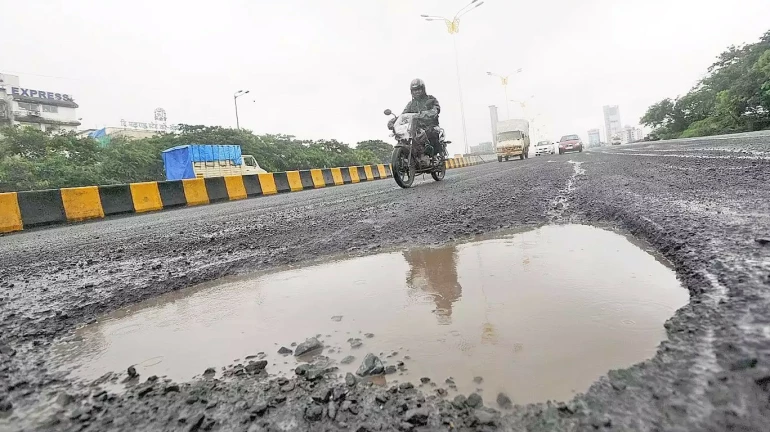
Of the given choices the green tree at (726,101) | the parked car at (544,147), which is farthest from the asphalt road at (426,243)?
the parked car at (544,147)

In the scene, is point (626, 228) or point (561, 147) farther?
point (561, 147)

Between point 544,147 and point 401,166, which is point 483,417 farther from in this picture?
point 544,147

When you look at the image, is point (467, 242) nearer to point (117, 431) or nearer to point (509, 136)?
point (117, 431)

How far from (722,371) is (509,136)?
88.1 feet

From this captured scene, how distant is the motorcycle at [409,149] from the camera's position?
748cm

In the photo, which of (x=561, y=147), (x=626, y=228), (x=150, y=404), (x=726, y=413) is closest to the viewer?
(x=726, y=413)

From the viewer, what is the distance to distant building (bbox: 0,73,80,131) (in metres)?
47.3

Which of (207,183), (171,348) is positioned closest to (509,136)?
(207,183)

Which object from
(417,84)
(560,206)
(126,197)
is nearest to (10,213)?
(126,197)

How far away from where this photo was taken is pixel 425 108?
26.7 feet

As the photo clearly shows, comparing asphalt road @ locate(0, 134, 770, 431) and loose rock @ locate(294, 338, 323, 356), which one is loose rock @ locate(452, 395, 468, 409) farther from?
loose rock @ locate(294, 338, 323, 356)

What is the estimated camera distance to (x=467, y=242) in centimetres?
254

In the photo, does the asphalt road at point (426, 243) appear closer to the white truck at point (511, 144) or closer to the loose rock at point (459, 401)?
the loose rock at point (459, 401)

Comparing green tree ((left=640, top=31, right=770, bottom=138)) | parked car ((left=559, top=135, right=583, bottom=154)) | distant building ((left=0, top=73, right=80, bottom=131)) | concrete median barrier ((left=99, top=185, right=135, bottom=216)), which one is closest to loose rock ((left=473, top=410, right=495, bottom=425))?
concrete median barrier ((left=99, top=185, right=135, bottom=216))
